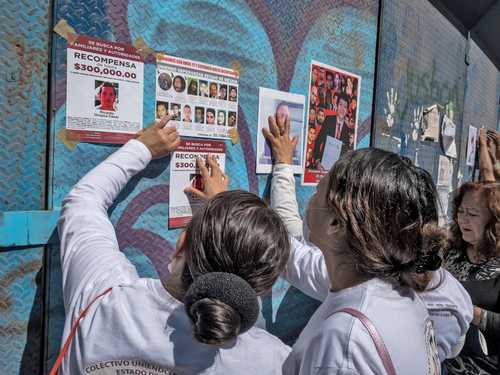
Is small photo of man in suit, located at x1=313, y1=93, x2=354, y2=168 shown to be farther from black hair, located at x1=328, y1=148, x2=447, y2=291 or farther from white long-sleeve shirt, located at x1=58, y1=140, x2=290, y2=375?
Result: white long-sleeve shirt, located at x1=58, y1=140, x2=290, y2=375

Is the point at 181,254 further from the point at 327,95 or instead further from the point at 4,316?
the point at 327,95

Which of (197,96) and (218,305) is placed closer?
(218,305)

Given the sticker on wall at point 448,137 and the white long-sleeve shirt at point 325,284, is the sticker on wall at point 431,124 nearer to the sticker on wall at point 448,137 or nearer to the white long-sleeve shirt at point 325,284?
the sticker on wall at point 448,137

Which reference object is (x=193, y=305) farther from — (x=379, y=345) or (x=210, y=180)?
(x=210, y=180)

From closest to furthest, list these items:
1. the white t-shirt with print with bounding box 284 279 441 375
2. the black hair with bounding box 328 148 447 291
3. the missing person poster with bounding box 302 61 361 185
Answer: the white t-shirt with print with bounding box 284 279 441 375 → the black hair with bounding box 328 148 447 291 → the missing person poster with bounding box 302 61 361 185

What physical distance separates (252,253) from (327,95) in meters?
1.61

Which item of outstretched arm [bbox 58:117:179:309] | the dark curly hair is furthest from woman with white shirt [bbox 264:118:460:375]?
the dark curly hair

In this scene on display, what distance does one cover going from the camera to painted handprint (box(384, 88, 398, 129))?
9.57 ft

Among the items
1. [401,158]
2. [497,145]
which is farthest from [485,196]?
[497,145]

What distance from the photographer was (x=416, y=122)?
3.35 meters

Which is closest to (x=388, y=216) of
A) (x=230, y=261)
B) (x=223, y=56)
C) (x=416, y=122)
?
(x=230, y=261)

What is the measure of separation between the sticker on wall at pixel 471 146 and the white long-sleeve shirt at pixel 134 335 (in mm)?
4152

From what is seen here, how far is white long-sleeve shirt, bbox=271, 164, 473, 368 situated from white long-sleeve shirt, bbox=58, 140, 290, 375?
10.9 inches

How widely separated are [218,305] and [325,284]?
0.95 metres
